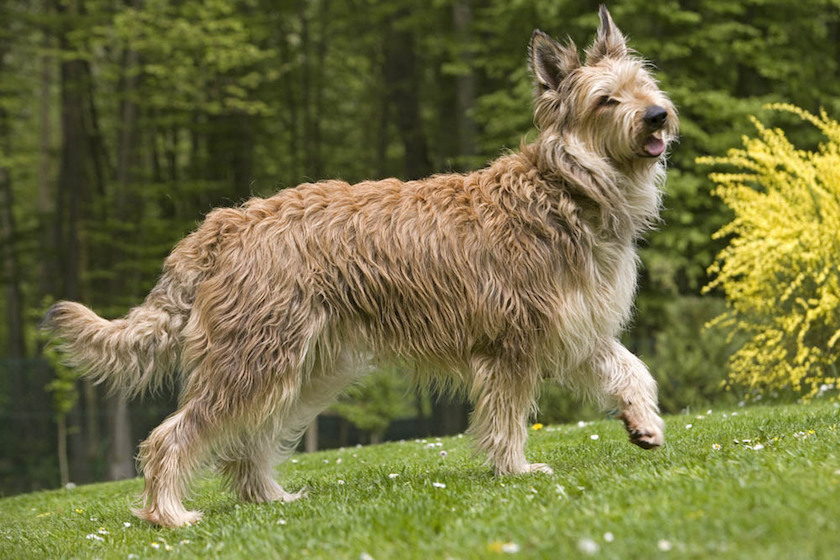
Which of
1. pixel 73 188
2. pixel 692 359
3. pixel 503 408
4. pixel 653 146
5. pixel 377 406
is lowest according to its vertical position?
pixel 377 406

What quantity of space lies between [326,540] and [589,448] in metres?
3.25

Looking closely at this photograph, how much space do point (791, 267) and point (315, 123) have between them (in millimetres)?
16280

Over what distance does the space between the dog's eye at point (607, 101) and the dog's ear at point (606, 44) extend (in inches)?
15.1

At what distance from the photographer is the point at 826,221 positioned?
1021cm

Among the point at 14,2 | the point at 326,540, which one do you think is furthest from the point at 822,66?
the point at 14,2

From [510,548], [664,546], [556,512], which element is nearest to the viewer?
[664,546]

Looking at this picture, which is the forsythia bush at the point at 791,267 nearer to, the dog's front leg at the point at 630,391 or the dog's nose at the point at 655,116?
the dog's front leg at the point at 630,391

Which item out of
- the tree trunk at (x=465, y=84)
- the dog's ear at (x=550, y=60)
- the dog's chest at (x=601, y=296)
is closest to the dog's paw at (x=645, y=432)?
the dog's chest at (x=601, y=296)

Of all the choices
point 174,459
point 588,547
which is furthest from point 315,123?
point 588,547

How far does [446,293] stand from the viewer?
20.1 ft

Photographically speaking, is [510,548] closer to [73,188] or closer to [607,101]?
[607,101]

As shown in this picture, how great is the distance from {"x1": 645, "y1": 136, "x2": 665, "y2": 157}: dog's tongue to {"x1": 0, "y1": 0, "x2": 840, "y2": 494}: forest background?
7.17 meters

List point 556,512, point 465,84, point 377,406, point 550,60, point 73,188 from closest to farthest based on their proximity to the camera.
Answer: point 556,512
point 550,60
point 465,84
point 73,188
point 377,406

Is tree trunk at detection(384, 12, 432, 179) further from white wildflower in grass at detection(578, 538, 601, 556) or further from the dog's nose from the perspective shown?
white wildflower in grass at detection(578, 538, 601, 556)
